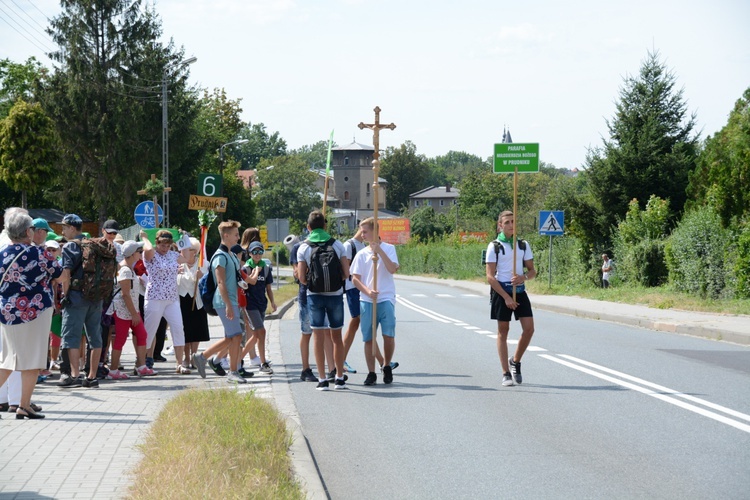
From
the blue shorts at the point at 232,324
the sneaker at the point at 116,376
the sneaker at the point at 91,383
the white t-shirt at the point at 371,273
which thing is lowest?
the sneaker at the point at 116,376

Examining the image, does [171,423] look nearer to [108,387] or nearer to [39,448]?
[39,448]

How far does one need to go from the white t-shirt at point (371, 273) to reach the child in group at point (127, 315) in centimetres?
275

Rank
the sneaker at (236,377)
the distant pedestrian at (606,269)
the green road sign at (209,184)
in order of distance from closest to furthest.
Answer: the sneaker at (236,377)
the green road sign at (209,184)
the distant pedestrian at (606,269)

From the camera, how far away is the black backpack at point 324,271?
34.9ft

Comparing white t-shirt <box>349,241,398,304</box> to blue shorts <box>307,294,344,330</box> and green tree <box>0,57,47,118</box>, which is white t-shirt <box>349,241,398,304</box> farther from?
green tree <box>0,57,47,118</box>

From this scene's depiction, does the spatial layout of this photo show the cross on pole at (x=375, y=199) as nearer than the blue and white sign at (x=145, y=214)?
Yes

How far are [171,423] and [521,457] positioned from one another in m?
2.68

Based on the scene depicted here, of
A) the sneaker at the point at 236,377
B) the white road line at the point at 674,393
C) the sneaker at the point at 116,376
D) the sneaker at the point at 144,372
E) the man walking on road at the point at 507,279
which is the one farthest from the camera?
the sneaker at the point at 144,372

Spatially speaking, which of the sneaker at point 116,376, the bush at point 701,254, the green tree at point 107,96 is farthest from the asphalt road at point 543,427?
the green tree at point 107,96

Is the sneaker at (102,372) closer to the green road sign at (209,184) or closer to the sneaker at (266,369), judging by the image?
the sneaker at (266,369)

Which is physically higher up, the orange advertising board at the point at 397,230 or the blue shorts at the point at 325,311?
the orange advertising board at the point at 397,230

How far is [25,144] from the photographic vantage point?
50.4 metres

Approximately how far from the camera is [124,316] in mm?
12414

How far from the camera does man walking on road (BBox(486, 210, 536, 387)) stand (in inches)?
431
